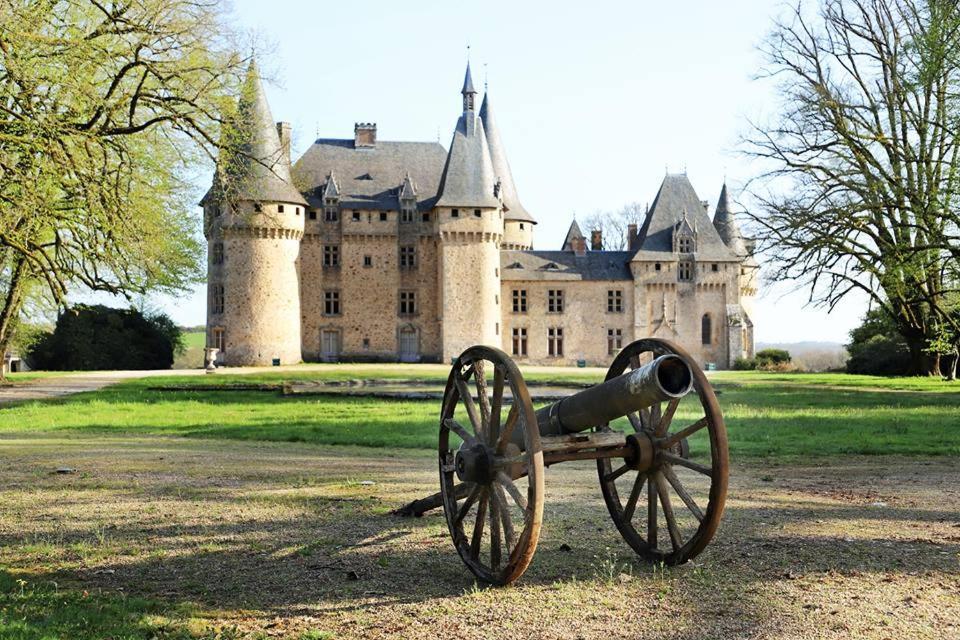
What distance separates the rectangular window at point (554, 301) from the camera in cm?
4950

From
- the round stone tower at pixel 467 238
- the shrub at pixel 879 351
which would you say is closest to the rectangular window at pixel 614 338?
the round stone tower at pixel 467 238

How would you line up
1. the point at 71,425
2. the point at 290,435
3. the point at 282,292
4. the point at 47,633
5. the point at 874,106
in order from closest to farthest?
1. the point at 47,633
2. the point at 290,435
3. the point at 71,425
4. the point at 874,106
5. the point at 282,292

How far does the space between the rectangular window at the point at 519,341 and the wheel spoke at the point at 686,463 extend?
43701mm

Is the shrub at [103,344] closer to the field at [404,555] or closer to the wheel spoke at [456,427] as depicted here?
the field at [404,555]

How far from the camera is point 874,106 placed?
25656 millimetres

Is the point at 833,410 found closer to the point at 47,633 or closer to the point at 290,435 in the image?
the point at 290,435

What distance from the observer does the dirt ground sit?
4695mm

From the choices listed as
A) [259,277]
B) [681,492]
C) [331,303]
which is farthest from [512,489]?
[331,303]

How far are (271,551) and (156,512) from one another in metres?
1.60

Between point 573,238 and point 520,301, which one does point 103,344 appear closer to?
point 520,301

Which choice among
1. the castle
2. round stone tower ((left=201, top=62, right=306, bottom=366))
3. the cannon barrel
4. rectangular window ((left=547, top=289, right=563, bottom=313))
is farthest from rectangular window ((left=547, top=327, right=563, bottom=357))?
the cannon barrel

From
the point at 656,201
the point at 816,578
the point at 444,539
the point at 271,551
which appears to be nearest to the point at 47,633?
the point at 271,551

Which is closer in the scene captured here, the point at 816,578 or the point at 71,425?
the point at 816,578

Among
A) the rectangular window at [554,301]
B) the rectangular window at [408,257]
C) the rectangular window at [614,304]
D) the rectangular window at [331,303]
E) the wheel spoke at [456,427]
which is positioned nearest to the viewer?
the wheel spoke at [456,427]
